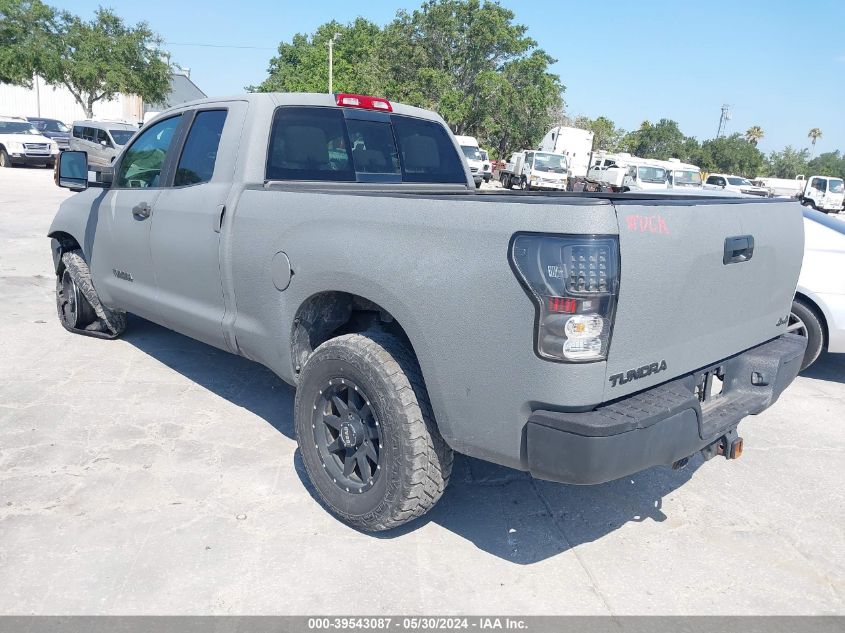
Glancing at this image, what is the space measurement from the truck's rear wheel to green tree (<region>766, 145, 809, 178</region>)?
8574 cm

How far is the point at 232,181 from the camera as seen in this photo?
382 centimetres

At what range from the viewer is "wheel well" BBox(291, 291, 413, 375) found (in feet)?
11.0

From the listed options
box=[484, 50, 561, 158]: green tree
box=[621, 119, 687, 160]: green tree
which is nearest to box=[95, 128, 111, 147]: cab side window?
box=[484, 50, 561, 158]: green tree

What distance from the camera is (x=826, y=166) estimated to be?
86.2 m

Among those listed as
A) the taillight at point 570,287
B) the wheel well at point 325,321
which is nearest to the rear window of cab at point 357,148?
the wheel well at point 325,321

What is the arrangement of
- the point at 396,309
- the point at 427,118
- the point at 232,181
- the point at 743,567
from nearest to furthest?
the point at 396,309
the point at 743,567
the point at 232,181
the point at 427,118

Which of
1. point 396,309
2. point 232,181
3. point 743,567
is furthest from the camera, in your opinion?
point 232,181

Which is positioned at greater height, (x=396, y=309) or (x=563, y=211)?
(x=563, y=211)

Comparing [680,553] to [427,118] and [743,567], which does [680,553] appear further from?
[427,118]

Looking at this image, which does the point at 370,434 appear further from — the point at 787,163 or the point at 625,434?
the point at 787,163

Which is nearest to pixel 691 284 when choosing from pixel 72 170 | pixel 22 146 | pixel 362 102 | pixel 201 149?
pixel 362 102
